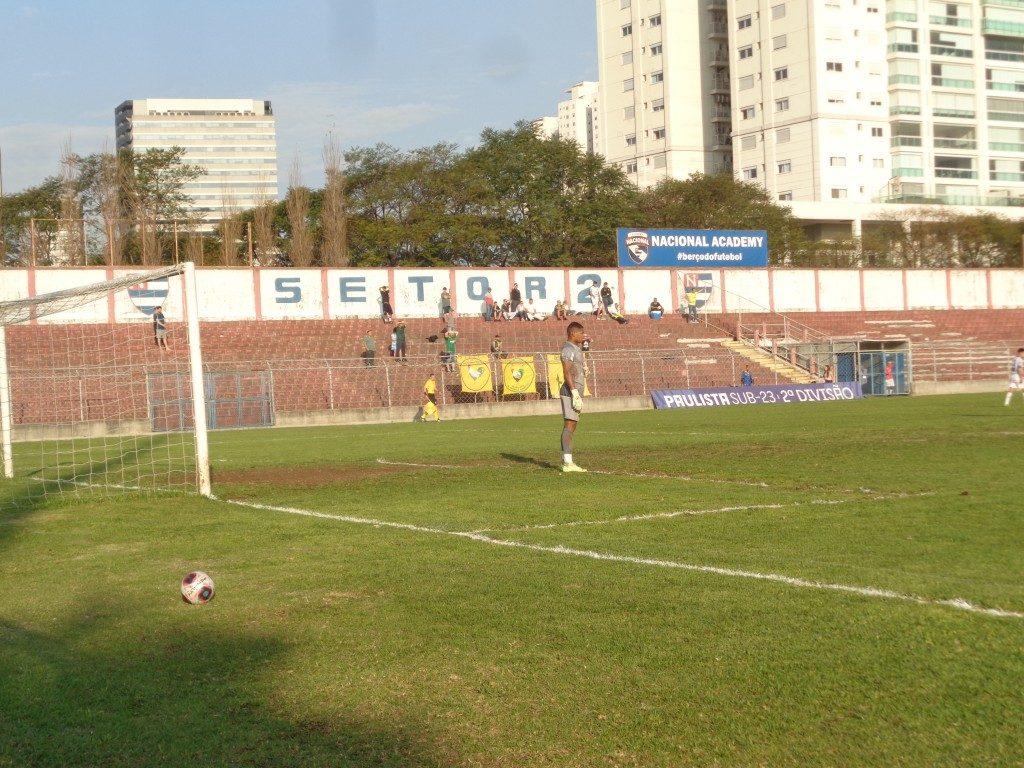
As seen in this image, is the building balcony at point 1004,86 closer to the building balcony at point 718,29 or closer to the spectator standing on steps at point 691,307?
the building balcony at point 718,29

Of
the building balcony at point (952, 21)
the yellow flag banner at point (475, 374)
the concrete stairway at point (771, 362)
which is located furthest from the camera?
the building balcony at point (952, 21)

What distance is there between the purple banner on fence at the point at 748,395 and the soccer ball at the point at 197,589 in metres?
34.6

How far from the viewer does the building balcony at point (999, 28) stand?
100 meters

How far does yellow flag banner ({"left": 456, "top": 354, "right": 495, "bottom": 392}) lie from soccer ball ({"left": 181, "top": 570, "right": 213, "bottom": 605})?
33.6 metres

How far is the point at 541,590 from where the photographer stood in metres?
7.38

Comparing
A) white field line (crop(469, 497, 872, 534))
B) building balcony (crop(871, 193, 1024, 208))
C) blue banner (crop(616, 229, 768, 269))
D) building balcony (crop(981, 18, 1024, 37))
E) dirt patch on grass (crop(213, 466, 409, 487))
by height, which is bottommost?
dirt patch on grass (crop(213, 466, 409, 487))

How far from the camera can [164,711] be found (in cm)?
514

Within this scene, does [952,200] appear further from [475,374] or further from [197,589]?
[197,589]

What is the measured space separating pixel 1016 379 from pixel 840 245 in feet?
172

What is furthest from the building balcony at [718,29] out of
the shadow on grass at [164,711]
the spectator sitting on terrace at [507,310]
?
the shadow on grass at [164,711]

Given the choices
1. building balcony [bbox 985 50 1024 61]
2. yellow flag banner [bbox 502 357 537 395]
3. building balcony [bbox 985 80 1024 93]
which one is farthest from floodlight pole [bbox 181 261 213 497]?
building balcony [bbox 985 50 1024 61]

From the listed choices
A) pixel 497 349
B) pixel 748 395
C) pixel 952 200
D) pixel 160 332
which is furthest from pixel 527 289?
pixel 952 200

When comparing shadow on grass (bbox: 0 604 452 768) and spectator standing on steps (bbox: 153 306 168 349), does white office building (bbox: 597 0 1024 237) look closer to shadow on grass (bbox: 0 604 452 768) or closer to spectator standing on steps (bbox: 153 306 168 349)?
spectator standing on steps (bbox: 153 306 168 349)

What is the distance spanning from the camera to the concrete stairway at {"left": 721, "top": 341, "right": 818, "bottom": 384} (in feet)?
157
